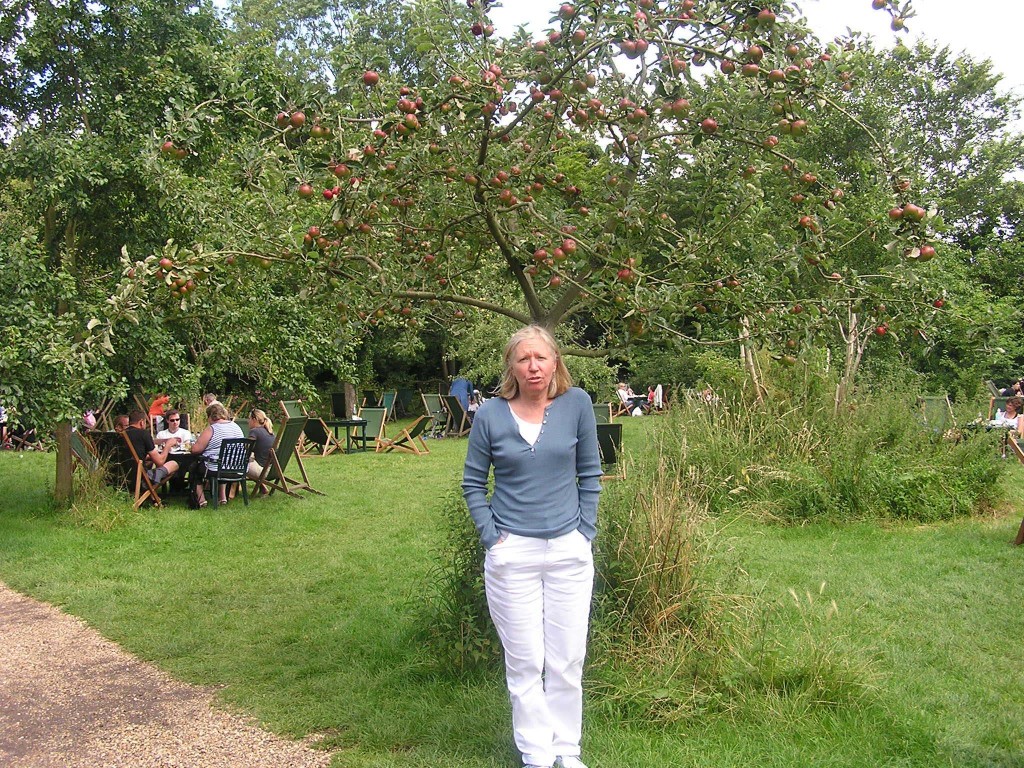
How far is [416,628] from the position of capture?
512cm

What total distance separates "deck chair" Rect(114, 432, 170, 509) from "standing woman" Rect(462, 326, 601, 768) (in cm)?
744

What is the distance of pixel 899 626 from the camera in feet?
17.5

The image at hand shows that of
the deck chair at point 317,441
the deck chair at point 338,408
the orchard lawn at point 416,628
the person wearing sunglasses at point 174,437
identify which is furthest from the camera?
the deck chair at point 338,408

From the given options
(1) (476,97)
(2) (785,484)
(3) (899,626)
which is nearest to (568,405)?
(1) (476,97)

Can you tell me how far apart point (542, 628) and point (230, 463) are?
743 cm

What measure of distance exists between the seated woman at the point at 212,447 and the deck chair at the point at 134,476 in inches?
17.2

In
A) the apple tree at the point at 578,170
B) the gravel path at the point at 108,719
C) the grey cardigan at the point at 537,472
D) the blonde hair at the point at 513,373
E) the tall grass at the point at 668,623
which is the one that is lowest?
the gravel path at the point at 108,719

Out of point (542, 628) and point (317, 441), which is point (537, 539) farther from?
point (317, 441)

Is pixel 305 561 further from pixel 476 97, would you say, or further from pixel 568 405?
pixel 476 97

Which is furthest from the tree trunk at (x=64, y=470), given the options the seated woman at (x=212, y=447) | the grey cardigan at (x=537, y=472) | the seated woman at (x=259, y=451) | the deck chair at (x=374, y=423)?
the grey cardigan at (x=537, y=472)

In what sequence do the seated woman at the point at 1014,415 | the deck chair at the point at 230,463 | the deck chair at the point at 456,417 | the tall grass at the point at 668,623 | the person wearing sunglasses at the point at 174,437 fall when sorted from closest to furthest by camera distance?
the tall grass at the point at 668,623 < the deck chair at the point at 230,463 < the person wearing sunglasses at the point at 174,437 < the seated woman at the point at 1014,415 < the deck chair at the point at 456,417

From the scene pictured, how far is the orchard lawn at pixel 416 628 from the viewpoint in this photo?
3.77 m

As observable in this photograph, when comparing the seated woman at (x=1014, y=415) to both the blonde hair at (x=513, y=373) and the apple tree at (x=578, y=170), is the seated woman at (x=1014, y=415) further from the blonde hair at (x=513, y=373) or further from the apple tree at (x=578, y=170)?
the blonde hair at (x=513, y=373)

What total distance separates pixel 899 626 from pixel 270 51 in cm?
734
